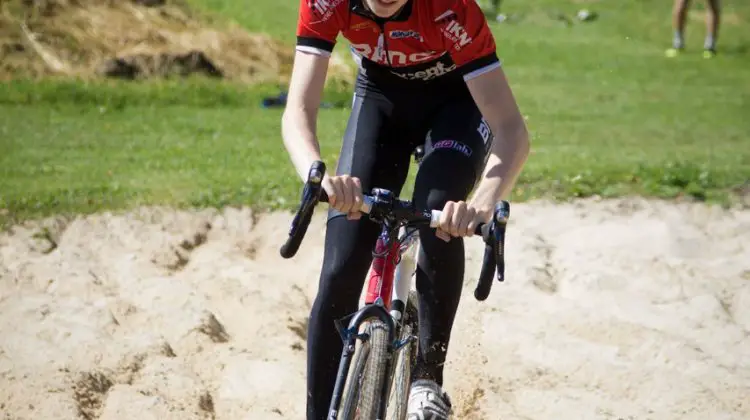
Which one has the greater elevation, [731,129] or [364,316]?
[364,316]

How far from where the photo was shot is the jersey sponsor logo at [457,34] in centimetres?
381

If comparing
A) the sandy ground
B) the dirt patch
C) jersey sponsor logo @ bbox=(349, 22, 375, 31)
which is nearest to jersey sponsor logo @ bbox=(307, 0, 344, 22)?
jersey sponsor logo @ bbox=(349, 22, 375, 31)

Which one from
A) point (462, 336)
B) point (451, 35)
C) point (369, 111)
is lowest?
point (462, 336)

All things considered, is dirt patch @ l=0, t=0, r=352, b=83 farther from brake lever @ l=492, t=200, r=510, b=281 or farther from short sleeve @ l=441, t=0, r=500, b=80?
brake lever @ l=492, t=200, r=510, b=281

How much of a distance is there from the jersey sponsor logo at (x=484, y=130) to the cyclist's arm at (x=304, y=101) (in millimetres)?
670

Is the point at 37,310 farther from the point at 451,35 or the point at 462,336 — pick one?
the point at 451,35

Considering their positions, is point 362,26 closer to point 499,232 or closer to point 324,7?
point 324,7

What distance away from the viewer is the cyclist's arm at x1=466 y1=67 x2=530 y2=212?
3.79 m

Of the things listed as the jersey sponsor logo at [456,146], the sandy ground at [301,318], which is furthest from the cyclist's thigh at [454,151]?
the sandy ground at [301,318]

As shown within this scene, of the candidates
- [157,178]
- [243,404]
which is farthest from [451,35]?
[157,178]

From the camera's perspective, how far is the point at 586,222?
7.55 meters

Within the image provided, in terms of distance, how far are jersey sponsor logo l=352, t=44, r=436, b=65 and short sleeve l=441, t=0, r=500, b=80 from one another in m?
0.17

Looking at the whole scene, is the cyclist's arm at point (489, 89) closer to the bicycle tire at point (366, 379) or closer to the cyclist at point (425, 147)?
the cyclist at point (425, 147)

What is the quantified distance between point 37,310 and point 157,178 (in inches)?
98.1
